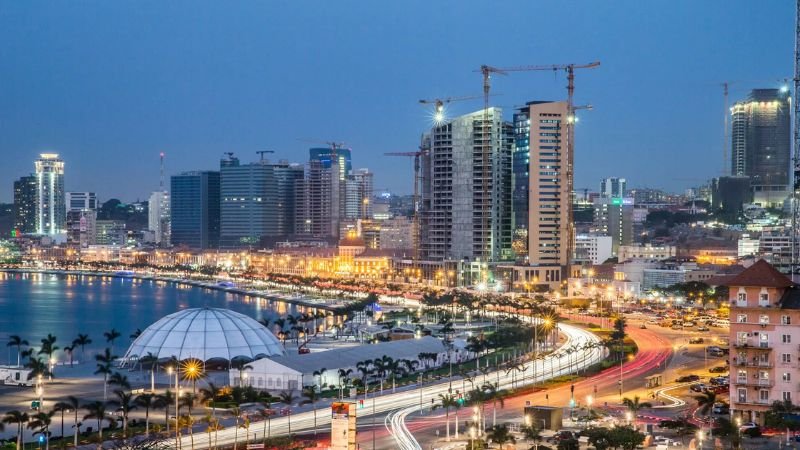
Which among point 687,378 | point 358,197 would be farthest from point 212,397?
point 358,197

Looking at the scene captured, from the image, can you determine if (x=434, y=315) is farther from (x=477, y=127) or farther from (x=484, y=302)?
(x=477, y=127)

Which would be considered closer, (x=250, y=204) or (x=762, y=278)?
(x=762, y=278)

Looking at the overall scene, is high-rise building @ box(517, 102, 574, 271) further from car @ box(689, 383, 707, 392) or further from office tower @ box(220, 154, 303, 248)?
office tower @ box(220, 154, 303, 248)

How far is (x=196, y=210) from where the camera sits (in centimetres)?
18538

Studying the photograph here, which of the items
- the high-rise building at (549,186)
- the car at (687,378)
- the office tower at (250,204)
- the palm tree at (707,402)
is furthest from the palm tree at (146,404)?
the office tower at (250,204)

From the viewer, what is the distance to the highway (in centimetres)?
2853

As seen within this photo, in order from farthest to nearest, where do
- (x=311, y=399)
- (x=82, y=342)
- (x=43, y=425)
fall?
(x=82, y=342)
(x=311, y=399)
(x=43, y=425)

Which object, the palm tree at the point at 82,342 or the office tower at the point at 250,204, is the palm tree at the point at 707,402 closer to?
the palm tree at the point at 82,342

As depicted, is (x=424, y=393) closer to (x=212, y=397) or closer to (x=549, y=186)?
(x=212, y=397)

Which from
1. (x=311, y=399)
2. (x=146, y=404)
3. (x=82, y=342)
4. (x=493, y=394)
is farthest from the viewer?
(x=82, y=342)

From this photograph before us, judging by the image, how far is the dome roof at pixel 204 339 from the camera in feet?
134

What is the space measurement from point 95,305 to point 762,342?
2557 inches

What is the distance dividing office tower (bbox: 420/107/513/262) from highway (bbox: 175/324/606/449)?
46673mm

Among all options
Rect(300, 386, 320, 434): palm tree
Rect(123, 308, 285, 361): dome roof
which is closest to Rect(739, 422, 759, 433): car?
Rect(300, 386, 320, 434): palm tree
